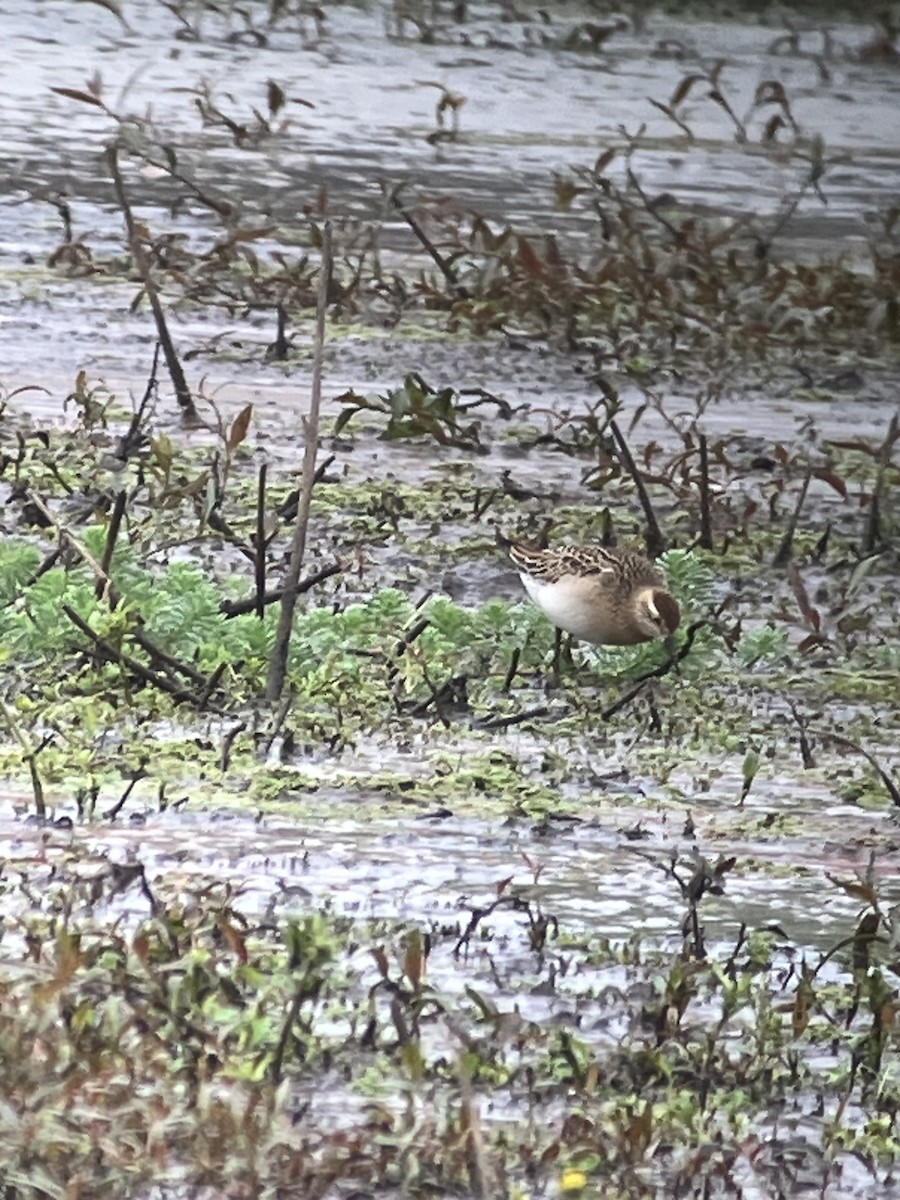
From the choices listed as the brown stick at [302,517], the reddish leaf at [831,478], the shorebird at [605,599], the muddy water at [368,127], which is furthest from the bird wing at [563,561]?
the muddy water at [368,127]

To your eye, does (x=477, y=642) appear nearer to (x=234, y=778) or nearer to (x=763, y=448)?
(x=234, y=778)

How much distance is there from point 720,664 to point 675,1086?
99.4 inches

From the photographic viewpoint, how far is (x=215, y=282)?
1097 centimetres

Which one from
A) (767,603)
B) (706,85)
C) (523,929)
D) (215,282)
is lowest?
(706,85)

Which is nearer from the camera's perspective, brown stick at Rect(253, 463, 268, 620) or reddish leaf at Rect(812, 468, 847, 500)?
brown stick at Rect(253, 463, 268, 620)

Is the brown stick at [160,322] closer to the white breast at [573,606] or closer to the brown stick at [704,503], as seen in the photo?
the brown stick at [704,503]

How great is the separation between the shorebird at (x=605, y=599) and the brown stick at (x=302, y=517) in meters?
0.59

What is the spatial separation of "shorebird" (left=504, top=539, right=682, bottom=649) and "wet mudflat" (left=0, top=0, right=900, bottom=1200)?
0.10 m

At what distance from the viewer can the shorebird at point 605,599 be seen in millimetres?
6203

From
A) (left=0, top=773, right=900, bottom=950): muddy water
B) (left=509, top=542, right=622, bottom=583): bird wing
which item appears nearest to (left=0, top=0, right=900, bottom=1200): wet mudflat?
(left=0, top=773, right=900, bottom=950): muddy water

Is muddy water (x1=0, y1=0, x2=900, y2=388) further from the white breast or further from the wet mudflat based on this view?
the white breast

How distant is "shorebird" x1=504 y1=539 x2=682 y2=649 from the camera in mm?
6203

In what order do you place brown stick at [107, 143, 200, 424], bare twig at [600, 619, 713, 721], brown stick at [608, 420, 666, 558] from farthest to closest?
brown stick at [107, 143, 200, 424], brown stick at [608, 420, 666, 558], bare twig at [600, 619, 713, 721]

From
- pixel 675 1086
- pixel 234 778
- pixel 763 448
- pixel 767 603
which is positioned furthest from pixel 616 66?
pixel 675 1086
